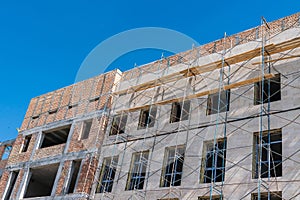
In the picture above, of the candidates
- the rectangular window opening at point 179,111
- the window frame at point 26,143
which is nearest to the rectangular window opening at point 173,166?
the rectangular window opening at point 179,111

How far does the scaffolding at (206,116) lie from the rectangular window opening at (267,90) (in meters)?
0.05

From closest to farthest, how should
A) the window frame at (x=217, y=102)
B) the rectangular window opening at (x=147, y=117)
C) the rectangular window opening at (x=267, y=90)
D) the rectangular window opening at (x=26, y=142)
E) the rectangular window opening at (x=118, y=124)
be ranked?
the rectangular window opening at (x=267, y=90) < the window frame at (x=217, y=102) < the rectangular window opening at (x=147, y=117) < the rectangular window opening at (x=118, y=124) < the rectangular window opening at (x=26, y=142)

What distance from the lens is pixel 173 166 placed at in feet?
50.9

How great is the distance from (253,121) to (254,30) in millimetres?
5076

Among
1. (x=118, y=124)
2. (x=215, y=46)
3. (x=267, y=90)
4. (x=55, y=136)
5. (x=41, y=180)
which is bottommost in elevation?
(x=41, y=180)

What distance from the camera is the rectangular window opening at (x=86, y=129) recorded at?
21.1 metres

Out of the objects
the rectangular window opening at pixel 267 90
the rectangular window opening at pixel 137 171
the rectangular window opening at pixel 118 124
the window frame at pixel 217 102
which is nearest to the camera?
the rectangular window opening at pixel 267 90

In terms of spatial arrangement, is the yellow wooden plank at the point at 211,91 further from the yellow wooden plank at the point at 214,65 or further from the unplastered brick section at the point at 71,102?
the unplastered brick section at the point at 71,102

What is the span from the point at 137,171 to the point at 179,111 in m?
3.56

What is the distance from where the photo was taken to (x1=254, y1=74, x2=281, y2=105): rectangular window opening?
1477 cm

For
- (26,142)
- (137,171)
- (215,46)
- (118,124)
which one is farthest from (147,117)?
(26,142)

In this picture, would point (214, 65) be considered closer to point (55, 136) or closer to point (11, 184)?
point (55, 136)

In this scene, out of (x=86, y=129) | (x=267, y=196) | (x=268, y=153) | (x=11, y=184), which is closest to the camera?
(x=267, y=196)

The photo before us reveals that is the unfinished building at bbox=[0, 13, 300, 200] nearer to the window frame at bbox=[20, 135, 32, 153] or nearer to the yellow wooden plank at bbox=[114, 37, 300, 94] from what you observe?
the yellow wooden plank at bbox=[114, 37, 300, 94]
